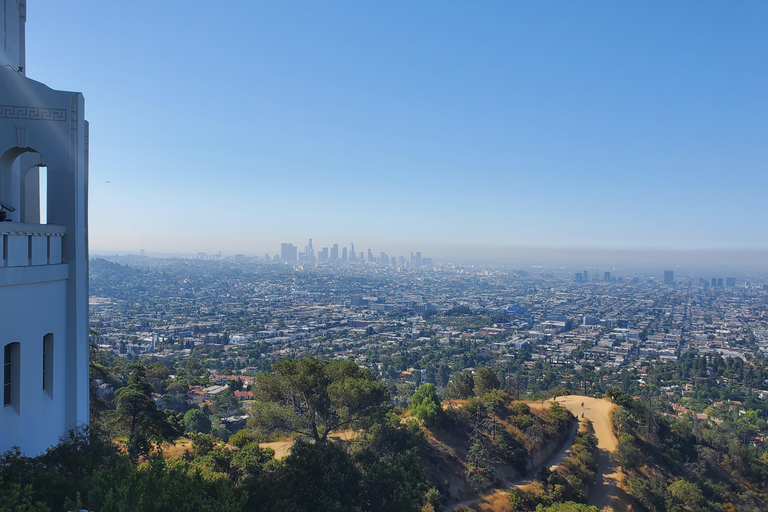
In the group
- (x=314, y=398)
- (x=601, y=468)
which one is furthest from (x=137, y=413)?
(x=601, y=468)

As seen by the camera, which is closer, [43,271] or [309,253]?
[43,271]

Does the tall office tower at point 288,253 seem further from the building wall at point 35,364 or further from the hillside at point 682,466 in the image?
the building wall at point 35,364

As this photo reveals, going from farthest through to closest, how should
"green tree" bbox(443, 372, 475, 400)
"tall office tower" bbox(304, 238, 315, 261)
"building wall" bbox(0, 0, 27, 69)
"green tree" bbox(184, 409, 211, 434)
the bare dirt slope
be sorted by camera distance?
"tall office tower" bbox(304, 238, 315, 261)
"green tree" bbox(443, 372, 475, 400)
"green tree" bbox(184, 409, 211, 434)
the bare dirt slope
"building wall" bbox(0, 0, 27, 69)

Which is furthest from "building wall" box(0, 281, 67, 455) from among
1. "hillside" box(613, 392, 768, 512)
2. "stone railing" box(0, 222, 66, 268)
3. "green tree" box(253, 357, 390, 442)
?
"hillside" box(613, 392, 768, 512)

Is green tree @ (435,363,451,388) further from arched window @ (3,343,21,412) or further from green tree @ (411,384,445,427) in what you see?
arched window @ (3,343,21,412)

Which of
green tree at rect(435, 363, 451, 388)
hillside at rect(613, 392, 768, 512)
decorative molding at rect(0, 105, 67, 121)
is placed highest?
decorative molding at rect(0, 105, 67, 121)

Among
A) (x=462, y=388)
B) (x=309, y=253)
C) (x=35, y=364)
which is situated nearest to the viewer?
(x=35, y=364)

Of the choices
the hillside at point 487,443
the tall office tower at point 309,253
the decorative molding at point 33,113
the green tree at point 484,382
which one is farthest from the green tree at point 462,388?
the tall office tower at point 309,253

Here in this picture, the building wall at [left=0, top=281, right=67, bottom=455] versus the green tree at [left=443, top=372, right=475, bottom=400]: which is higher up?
the building wall at [left=0, top=281, right=67, bottom=455]

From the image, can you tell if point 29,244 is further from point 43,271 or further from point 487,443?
point 487,443

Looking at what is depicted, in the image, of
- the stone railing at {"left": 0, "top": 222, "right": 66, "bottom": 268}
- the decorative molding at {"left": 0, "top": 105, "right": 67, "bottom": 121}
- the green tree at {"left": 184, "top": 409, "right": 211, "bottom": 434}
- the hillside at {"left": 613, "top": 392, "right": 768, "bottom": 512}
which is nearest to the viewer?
the stone railing at {"left": 0, "top": 222, "right": 66, "bottom": 268}
